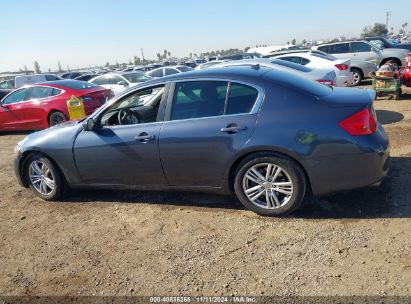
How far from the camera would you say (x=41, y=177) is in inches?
201

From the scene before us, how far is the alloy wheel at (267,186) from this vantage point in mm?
3826

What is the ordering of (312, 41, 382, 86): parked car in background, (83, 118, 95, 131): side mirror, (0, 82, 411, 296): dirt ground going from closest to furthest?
(0, 82, 411, 296): dirt ground < (83, 118, 95, 131): side mirror < (312, 41, 382, 86): parked car in background

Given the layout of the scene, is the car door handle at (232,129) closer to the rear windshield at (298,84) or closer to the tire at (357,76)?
the rear windshield at (298,84)

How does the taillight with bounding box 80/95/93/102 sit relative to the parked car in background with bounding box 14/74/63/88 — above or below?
below

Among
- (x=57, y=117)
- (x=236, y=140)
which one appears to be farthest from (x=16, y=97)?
(x=236, y=140)

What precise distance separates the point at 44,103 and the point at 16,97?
3.93 feet

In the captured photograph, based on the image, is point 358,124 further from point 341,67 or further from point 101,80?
point 101,80

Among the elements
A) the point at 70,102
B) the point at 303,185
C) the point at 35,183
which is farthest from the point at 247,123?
the point at 70,102

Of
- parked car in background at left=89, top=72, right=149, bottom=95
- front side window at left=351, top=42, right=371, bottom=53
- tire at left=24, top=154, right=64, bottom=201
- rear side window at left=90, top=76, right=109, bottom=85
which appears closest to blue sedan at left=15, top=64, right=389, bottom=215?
tire at left=24, top=154, right=64, bottom=201

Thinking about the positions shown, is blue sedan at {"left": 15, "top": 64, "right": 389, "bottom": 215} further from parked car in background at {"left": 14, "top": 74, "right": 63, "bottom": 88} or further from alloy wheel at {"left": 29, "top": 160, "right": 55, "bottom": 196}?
parked car in background at {"left": 14, "top": 74, "right": 63, "bottom": 88}

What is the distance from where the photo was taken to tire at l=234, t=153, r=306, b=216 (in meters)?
3.75

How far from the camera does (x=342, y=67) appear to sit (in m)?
10.7

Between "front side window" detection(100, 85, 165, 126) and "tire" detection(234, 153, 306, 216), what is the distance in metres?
1.26

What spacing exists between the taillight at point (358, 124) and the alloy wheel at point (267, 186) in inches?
28.8
